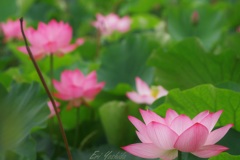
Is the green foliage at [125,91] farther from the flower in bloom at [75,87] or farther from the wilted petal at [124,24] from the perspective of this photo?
the wilted petal at [124,24]

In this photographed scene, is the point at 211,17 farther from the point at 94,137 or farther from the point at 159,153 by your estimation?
the point at 159,153

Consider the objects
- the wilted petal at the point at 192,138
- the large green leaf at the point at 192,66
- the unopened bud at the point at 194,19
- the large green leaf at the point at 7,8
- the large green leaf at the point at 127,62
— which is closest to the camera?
the wilted petal at the point at 192,138

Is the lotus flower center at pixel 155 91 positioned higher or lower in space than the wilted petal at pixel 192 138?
higher

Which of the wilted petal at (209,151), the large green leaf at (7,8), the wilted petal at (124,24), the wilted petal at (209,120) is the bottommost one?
the wilted petal at (209,151)

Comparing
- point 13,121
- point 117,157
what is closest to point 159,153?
point 117,157

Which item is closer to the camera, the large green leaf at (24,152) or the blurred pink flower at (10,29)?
the large green leaf at (24,152)

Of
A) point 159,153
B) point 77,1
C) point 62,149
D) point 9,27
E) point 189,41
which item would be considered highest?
point 77,1

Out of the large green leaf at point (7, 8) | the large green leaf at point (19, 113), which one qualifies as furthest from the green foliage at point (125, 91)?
the large green leaf at point (7, 8)
